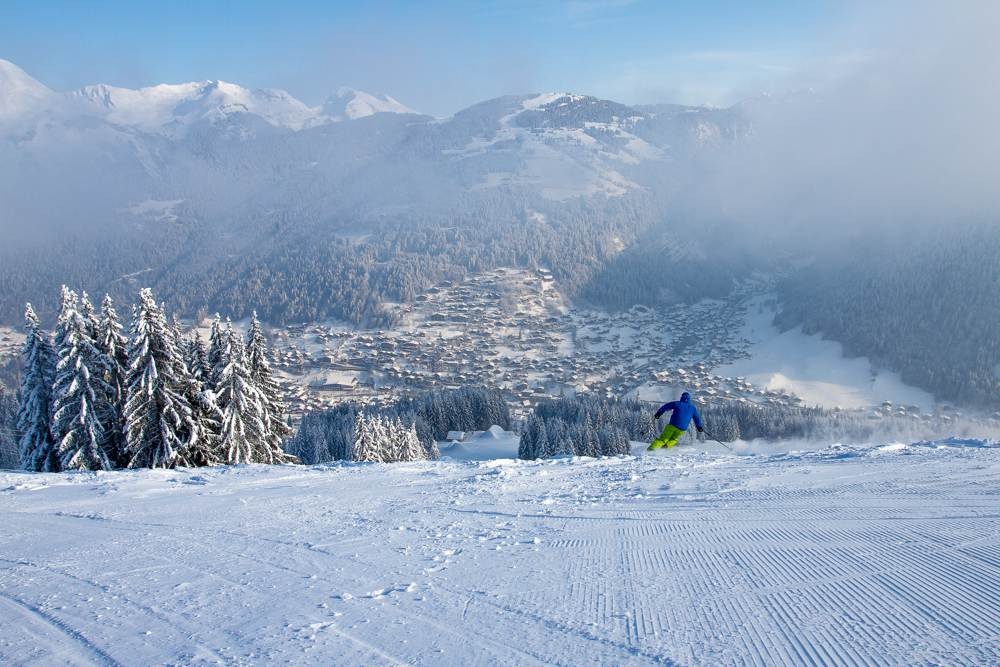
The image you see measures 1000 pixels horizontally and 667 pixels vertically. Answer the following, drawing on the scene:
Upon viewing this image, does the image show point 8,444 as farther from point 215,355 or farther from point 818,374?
point 818,374

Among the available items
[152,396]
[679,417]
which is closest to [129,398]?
[152,396]

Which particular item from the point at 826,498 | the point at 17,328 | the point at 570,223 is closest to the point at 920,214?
the point at 570,223

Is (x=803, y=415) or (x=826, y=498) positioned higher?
(x=826, y=498)

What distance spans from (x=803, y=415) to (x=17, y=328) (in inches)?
7298

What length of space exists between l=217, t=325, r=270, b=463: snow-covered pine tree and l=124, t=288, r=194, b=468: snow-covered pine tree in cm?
147

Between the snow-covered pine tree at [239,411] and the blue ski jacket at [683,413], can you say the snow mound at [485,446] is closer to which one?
the snow-covered pine tree at [239,411]

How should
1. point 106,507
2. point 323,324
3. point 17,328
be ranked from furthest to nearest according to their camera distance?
point 17,328 → point 323,324 → point 106,507

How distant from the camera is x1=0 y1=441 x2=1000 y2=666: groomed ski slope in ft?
13.5

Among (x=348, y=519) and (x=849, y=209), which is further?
(x=849, y=209)

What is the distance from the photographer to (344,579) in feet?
18.4

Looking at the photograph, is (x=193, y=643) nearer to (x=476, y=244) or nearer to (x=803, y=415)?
(x=803, y=415)

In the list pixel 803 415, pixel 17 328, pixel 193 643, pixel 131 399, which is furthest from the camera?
pixel 17 328

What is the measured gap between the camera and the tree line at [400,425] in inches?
1770

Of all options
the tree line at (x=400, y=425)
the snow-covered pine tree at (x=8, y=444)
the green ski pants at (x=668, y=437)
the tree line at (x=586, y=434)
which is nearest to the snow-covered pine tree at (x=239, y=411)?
the tree line at (x=400, y=425)
